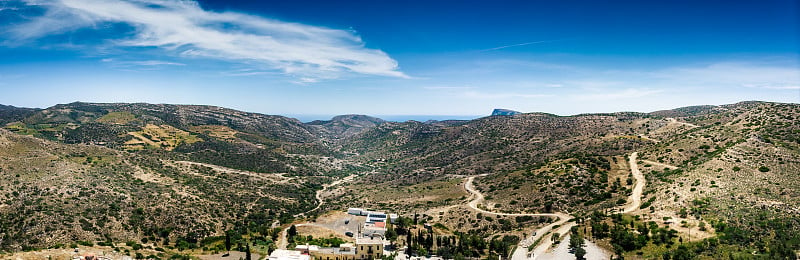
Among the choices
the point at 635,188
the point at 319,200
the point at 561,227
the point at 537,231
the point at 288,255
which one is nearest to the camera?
the point at 288,255

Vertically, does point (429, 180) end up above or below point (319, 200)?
above

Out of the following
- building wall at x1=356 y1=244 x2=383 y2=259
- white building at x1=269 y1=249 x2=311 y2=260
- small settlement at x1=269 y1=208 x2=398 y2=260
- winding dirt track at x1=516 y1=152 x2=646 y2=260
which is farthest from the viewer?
winding dirt track at x1=516 y1=152 x2=646 y2=260

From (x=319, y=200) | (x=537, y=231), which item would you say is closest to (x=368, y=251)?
(x=537, y=231)

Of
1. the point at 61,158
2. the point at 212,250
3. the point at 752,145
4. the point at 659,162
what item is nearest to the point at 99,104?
the point at 61,158

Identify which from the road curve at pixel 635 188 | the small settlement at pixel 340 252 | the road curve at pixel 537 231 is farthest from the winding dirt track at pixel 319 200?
the road curve at pixel 635 188

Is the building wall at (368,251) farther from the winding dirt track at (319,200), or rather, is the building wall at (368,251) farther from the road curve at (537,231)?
the road curve at (537,231)

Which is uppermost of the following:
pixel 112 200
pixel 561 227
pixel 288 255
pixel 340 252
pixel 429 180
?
pixel 112 200

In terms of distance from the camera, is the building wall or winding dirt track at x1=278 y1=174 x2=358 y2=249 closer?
the building wall

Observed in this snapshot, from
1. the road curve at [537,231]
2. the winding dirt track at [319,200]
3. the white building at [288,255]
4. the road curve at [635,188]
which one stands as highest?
the road curve at [635,188]

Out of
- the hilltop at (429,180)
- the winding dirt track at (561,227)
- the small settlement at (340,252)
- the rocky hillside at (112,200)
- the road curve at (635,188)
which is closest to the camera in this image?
the small settlement at (340,252)

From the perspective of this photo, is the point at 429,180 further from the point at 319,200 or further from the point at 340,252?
the point at 340,252

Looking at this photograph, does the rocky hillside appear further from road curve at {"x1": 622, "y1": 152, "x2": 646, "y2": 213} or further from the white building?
road curve at {"x1": 622, "y1": 152, "x2": 646, "y2": 213}

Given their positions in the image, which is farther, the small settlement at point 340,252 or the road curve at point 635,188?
the road curve at point 635,188

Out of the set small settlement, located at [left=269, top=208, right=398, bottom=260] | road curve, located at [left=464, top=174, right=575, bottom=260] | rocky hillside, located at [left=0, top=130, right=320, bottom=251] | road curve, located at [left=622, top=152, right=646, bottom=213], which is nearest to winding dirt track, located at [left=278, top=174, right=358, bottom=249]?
rocky hillside, located at [left=0, top=130, right=320, bottom=251]
